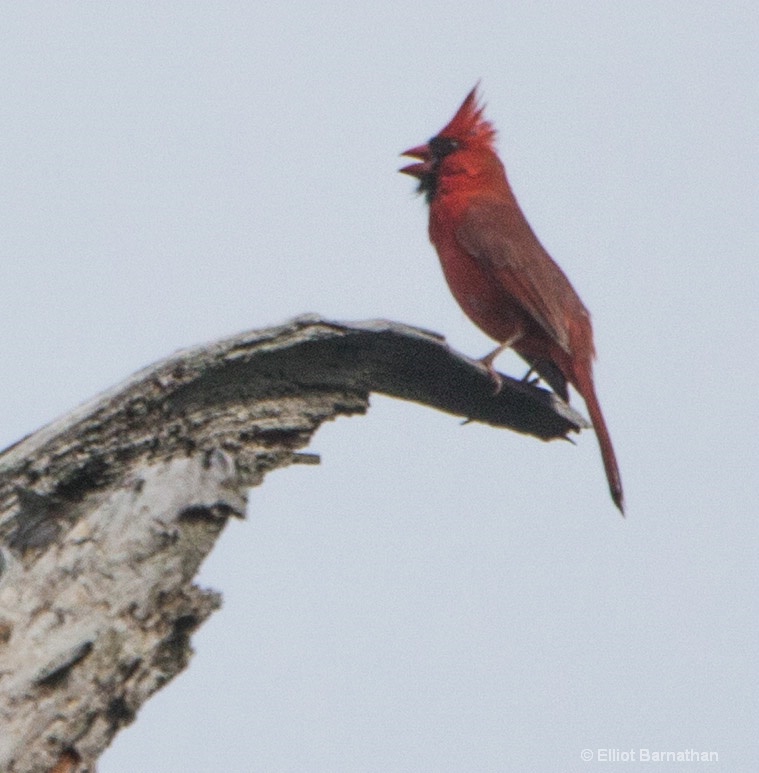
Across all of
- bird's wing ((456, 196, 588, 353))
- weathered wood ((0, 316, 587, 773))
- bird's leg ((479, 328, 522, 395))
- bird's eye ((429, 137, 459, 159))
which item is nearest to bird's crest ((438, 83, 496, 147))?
bird's eye ((429, 137, 459, 159))

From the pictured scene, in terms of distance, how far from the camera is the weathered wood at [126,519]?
2.30 meters

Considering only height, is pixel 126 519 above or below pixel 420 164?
below

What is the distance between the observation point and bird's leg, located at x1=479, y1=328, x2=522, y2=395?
3.28 metres

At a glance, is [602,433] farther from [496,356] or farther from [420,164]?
[420,164]

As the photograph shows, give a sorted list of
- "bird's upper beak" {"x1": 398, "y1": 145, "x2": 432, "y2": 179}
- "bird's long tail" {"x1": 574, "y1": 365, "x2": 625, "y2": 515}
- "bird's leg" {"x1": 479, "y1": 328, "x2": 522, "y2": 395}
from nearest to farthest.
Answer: "bird's leg" {"x1": 479, "y1": 328, "x2": 522, "y2": 395}
"bird's long tail" {"x1": 574, "y1": 365, "x2": 625, "y2": 515}
"bird's upper beak" {"x1": 398, "y1": 145, "x2": 432, "y2": 179}

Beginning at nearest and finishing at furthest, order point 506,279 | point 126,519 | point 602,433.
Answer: point 126,519 < point 602,433 < point 506,279

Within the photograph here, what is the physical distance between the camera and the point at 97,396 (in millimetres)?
2512

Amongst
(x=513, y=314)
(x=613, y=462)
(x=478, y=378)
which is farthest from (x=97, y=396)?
(x=513, y=314)

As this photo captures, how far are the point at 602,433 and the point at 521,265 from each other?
2.60ft

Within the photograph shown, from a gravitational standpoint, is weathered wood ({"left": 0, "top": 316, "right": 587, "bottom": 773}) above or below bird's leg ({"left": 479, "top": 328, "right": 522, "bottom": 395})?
below

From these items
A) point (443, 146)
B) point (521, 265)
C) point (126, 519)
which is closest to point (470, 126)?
point (443, 146)

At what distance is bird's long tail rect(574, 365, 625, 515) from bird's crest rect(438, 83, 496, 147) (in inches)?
51.1

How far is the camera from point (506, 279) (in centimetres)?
477

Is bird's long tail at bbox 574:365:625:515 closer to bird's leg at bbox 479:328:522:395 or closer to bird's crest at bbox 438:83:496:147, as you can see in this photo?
bird's leg at bbox 479:328:522:395
